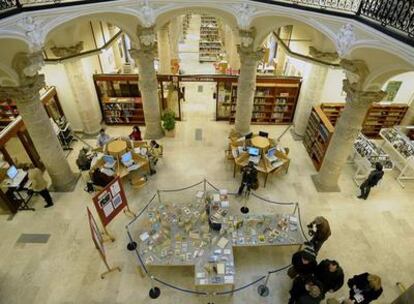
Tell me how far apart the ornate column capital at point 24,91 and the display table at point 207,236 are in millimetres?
4236

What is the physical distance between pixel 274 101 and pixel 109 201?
26.2 feet

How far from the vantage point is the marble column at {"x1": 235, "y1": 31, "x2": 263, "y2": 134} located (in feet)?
30.5

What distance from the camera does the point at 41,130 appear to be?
7652 millimetres

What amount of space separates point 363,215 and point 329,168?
5.52ft

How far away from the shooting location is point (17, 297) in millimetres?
6402

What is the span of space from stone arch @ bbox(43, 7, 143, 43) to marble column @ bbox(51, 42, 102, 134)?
2.17 metres

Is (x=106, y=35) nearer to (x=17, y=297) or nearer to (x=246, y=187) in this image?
(x=246, y=187)

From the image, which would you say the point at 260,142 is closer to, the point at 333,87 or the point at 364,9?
the point at 333,87

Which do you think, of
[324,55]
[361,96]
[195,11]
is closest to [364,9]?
[361,96]

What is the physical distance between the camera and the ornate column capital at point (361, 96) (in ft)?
22.5

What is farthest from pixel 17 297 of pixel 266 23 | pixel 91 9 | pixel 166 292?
pixel 266 23

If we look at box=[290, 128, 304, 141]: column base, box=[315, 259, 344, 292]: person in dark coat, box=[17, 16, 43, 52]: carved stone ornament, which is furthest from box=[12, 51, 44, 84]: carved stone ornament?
box=[290, 128, 304, 141]: column base

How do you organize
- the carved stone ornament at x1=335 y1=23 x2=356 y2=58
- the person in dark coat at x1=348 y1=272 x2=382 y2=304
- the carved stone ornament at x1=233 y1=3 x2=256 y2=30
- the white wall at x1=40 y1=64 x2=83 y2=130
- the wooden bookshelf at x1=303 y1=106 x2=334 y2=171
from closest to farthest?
1. the person in dark coat at x1=348 y1=272 x2=382 y2=304
2. the carved stone ornament at x1=335 y1=23 x2=356 y2=58
3. the carved stone ornament at x1=233 y1=3 x2=256 y2=30
4. the wooden bookshelf at x1=303 y1=106 x2=334 y2=171
5. the white wall at x1=40 y1=64 x2=83 y2=130

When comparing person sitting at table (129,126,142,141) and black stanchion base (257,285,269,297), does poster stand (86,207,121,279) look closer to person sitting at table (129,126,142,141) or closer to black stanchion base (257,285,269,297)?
black stanchion base (257,285,269,297)
